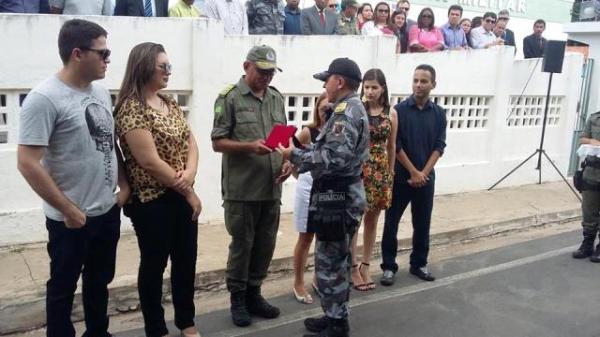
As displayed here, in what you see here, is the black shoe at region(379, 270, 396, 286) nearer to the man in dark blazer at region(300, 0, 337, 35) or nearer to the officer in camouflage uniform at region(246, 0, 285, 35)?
the officer in camouflage uniform at region(246, 0, 285, 35)

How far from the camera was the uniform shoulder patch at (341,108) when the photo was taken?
354cm

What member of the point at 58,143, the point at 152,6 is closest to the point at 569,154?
the point at 152,6

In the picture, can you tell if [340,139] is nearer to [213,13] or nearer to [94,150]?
[94,150]

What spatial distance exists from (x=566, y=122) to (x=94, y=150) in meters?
9.02

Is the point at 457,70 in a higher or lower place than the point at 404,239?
higher

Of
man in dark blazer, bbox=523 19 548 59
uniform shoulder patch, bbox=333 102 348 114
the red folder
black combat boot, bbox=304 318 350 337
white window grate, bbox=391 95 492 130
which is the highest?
man in dark blazer, bbox=523 19 548 59

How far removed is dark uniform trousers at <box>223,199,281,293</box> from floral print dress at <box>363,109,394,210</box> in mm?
889

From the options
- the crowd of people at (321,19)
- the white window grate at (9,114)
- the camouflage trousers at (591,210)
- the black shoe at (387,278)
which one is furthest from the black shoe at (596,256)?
the white window grate at (9,114)

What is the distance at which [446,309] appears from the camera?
4.40 metres

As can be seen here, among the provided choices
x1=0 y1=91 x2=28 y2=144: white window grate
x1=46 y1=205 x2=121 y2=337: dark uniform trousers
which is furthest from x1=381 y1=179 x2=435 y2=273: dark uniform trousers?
x1=0 y1=91 x2=28 y2=144: white window grate

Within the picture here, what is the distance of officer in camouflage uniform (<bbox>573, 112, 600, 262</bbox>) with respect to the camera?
570 centimetres

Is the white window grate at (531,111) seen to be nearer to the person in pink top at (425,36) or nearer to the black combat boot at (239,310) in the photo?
the person in pink top at (425,36)

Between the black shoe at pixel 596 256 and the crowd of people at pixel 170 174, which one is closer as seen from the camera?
the crowd of people at pixel 170 174

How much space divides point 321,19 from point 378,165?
3.38 metres
